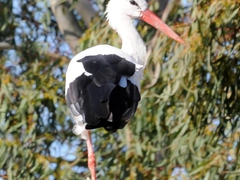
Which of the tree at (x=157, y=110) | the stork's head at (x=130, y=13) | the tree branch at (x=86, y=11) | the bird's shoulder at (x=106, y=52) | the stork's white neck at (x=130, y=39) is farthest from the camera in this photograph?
the tree branch at (x=86, y=11)

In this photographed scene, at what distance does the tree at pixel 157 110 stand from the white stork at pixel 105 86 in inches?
35.0

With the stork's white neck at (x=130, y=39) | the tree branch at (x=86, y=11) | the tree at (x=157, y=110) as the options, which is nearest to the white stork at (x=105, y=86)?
the stork's white neck at (x=130, y=39)

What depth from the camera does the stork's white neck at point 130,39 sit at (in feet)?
17.9

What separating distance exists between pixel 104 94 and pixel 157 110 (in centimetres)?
191

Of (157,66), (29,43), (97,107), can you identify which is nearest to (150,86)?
(157,66)

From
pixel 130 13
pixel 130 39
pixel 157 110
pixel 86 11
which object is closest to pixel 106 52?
pixel 130 39

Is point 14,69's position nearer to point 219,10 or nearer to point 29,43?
point 29,43

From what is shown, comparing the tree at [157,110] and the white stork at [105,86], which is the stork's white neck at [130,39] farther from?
the tree at [157,110]

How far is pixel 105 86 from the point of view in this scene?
4.84 m

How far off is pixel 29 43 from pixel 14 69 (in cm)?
23

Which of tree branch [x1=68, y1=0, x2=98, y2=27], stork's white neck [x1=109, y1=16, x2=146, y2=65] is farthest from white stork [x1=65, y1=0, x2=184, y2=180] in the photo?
tree branch [x1=68, y1=0, x2=98, y2=27]

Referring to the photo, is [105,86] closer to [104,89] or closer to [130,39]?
[104,89]

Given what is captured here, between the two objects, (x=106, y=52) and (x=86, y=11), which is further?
(x=86, y=11)

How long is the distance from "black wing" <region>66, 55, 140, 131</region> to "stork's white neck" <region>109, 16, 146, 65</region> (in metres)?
0.31
